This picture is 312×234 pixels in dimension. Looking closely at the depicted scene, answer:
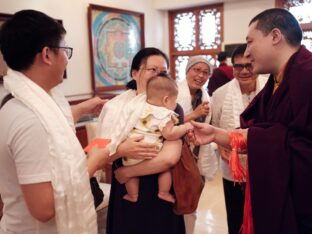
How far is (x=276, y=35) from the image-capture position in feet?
4.37

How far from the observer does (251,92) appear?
2131mm

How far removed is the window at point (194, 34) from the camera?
5.05 meters

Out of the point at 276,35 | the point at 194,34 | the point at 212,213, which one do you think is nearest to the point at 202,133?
the point at 276,35

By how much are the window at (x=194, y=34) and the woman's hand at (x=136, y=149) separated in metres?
3.85

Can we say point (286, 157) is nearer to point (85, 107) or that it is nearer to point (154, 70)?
point (154, 70)

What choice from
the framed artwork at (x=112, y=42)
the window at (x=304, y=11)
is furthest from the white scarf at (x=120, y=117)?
the window at (x=304, y=11)

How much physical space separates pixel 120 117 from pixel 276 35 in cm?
82

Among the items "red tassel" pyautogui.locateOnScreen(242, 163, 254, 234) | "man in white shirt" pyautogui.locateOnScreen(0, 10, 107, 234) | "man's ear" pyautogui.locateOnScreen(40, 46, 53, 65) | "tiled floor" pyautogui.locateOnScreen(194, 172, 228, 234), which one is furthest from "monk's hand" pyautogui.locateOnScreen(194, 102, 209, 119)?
"tiled floor" pyautogui.locateOnScreen(194, 172, 228, 234)

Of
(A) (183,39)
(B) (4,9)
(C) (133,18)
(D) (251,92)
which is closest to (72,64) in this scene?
(B) (4,9)

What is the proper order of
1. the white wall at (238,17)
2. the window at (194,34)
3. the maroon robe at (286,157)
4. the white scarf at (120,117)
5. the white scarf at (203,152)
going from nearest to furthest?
the maroon robe at (286,157) < the white scarf at (120,117) < the white scarf at (203,152) < the white wall at (238,17) < the window at (194,34)

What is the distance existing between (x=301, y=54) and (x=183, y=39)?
4.26 metres

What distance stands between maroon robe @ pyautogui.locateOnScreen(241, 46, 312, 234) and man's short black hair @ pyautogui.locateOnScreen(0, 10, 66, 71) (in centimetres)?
86

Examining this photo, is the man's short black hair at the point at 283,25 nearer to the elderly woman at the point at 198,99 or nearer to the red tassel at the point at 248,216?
the red tassel at the point at 248,216

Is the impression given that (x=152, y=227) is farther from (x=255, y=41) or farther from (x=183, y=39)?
(x=183, y=39)
